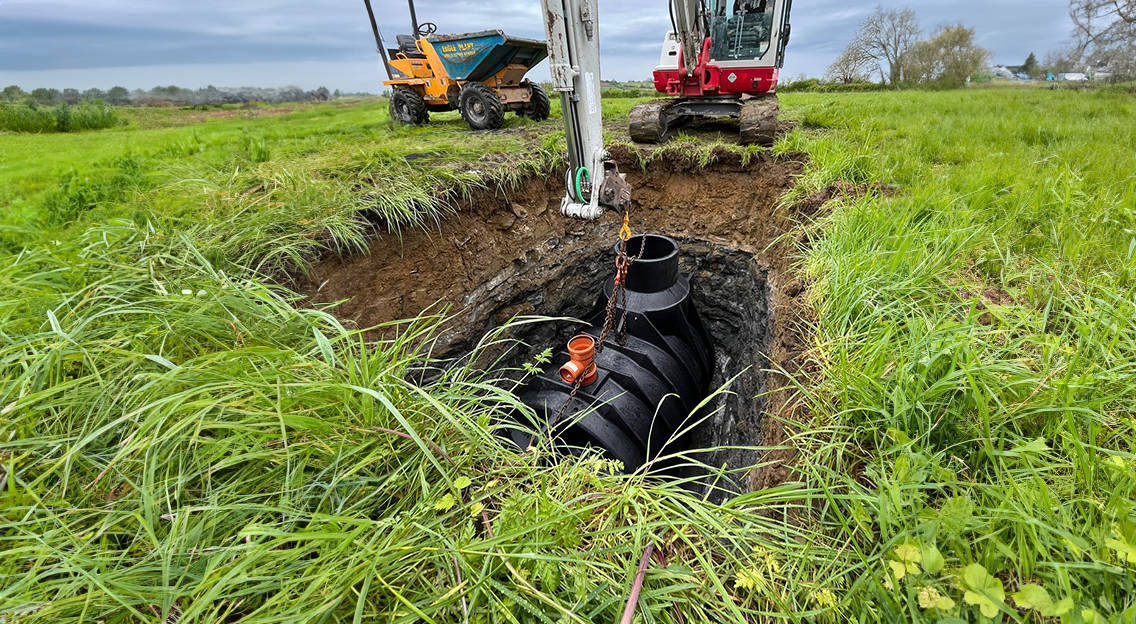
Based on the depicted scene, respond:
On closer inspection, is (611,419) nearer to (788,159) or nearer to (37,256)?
(37,256)

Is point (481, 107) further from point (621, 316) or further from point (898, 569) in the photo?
point (898, 569)

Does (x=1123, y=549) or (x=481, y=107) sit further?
(x=481, y=107)

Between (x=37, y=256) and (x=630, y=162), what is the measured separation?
16.5ft

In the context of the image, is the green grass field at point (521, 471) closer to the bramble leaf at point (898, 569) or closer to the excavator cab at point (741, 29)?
the bramble leaf at point (898, 569)

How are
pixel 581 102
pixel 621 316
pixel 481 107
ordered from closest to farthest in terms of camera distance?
pixel 581 102, pixel 621 316, pixel 481 107

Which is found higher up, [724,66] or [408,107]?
[408,107]

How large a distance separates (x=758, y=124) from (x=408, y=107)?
6572mm

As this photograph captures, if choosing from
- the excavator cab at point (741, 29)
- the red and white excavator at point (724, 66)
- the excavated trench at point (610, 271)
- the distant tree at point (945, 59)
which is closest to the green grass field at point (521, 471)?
the excavated trench at point (610, 271)

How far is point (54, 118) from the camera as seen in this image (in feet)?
29.5

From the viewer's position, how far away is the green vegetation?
338 inches

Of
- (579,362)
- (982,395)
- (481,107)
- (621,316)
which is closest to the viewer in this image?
(982,395)

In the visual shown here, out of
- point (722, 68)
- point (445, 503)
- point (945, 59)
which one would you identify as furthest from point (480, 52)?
A: point (945, 59)

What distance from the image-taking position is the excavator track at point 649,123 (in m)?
5.70

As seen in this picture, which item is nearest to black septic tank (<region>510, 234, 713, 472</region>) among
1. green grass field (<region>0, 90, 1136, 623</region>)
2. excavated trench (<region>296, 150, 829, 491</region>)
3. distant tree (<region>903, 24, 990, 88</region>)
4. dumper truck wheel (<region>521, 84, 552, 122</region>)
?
excavated trench (<region>296, 150, 829, 491</region>)
